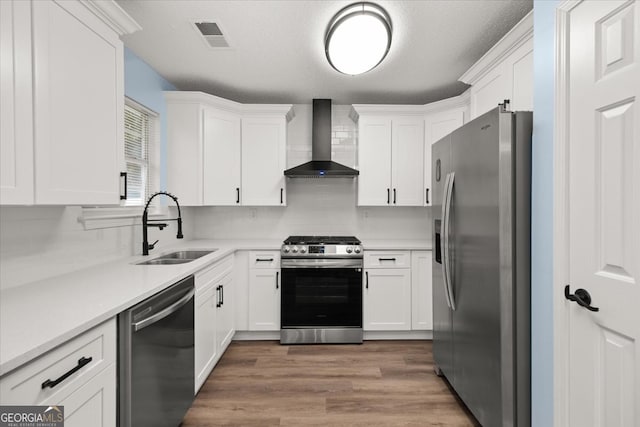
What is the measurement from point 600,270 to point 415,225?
275 centimetres

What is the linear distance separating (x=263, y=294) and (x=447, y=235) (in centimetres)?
194

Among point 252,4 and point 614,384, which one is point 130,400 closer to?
point 614,384

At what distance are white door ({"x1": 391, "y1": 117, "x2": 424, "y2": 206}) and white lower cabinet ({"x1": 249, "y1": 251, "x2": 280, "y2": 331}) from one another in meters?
1.54

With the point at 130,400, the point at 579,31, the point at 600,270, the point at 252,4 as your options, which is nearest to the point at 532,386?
the point at 600,270

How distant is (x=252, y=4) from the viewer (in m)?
1.96

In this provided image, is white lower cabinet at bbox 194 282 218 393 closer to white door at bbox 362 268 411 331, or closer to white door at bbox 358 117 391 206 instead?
white door at bbox 362 268 411 331

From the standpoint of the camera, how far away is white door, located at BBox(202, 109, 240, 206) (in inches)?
129

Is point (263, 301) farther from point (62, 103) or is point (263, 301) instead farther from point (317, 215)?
point (62, 103)

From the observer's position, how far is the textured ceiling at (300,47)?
200cm

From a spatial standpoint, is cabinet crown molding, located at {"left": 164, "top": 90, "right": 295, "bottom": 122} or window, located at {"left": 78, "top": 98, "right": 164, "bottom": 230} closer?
window, located at {"left": 78, "top": 98, "right": 164, "bottom": 230}

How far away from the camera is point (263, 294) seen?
3215mm

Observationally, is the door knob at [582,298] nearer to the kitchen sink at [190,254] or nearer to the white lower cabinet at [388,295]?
the white lower cabinet at [388,295]

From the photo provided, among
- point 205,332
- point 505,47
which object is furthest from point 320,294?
point 505,47

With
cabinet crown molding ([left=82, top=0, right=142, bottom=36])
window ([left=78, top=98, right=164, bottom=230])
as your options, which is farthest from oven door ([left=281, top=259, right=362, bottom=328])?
cabinet crown molding ([left=82, top=0, right=142, bottom=36])
